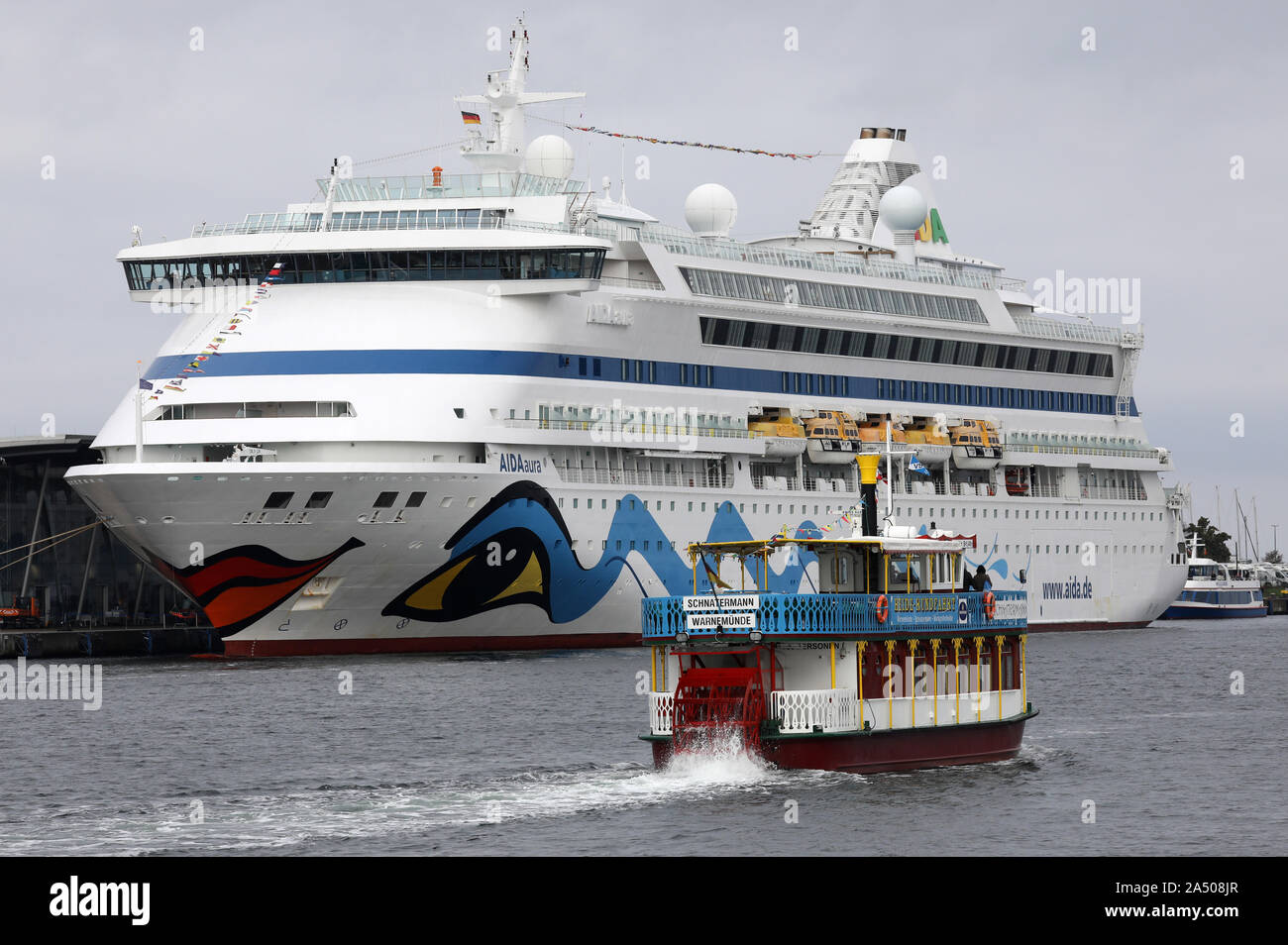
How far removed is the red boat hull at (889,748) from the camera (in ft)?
108

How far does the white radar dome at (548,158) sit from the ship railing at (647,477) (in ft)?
41.4

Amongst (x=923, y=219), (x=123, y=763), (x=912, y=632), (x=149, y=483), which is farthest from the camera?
(x=923, y=219)

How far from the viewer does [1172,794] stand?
110ft

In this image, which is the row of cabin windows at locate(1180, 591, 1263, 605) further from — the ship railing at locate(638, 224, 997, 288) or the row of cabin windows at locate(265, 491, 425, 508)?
the row of cabin windows at locate(265, 491, 425, 508)

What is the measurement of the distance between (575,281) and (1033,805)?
3721 centimetres

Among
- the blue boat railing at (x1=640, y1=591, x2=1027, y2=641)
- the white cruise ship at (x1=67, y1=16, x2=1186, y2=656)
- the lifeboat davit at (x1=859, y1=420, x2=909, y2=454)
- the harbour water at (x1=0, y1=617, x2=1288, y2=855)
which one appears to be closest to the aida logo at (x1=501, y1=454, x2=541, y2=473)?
the white cruise ship at (x1=67, y1=16, x2=1186, y2=656)

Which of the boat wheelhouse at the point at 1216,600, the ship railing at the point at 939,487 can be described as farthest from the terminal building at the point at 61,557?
the boat wheelhouse at the point at 1216,600

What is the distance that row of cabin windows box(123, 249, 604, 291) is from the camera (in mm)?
64938

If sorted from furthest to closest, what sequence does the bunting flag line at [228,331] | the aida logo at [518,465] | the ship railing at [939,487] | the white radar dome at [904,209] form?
the white radar dome at [904,209], the ship railing at [939,487], the aida logo at [518,465], the bunting flag line at [228,331]

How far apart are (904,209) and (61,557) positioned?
39.6 metres

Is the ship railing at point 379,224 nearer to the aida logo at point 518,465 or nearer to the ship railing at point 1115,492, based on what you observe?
the aida logo at point 518,465

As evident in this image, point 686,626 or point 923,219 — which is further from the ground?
point 923,219

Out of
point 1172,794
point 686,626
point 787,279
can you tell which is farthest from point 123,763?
point 787,279
